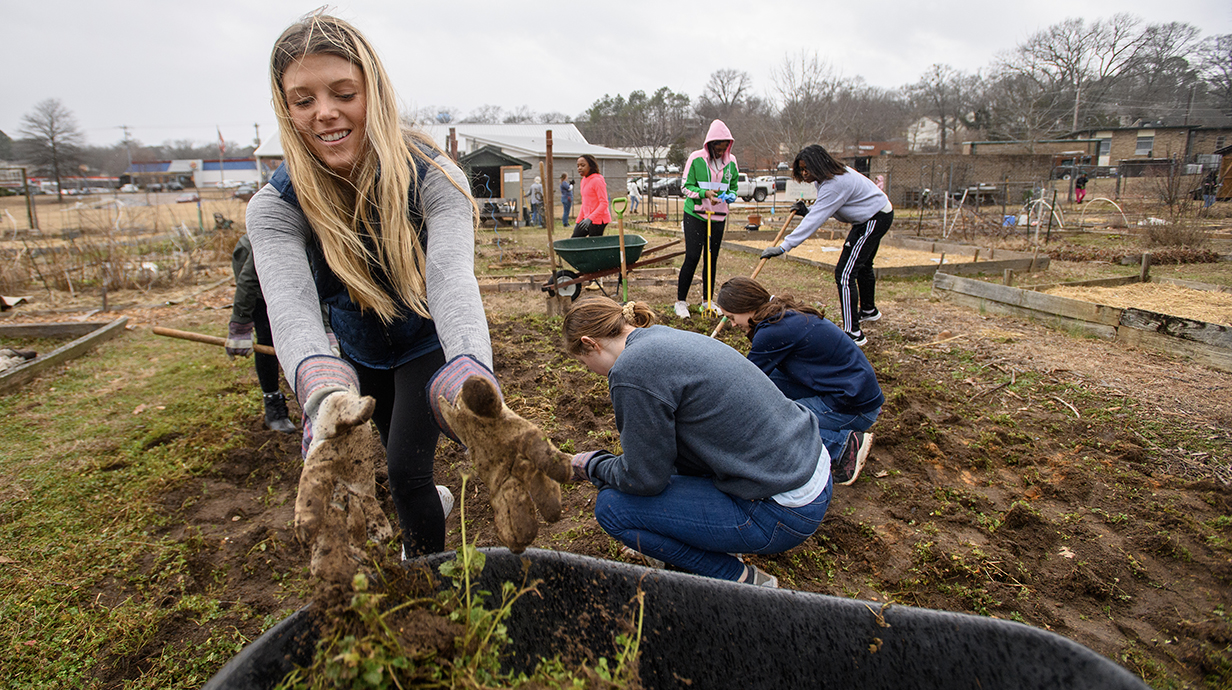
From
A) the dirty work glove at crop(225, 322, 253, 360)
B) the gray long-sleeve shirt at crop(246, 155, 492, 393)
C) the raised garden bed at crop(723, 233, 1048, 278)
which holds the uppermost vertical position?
the gray long-sleeve shirt at crop(246, 155, 492, 393)

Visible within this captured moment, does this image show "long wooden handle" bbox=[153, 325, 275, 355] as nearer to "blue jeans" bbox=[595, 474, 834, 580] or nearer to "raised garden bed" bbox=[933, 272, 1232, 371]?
"blue jeans" bbox=[595, 474, 834, 580]

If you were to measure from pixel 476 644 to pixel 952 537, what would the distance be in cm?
212

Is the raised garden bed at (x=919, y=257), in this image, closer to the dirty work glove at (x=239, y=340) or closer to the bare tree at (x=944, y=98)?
the dirty work glove at (x=239, y=340)

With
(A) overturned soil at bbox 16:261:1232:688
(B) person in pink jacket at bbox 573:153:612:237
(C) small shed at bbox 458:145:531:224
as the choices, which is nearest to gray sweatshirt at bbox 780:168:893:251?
(A) overturned soil at bbox 16:261:1232:688

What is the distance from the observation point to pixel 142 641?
78.9 inches

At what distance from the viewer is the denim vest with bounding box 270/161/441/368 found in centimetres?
156

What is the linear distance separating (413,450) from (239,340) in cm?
246

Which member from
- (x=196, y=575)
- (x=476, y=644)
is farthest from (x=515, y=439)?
(x=196, y=575)

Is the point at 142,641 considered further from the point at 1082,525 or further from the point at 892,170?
the point at 892,170

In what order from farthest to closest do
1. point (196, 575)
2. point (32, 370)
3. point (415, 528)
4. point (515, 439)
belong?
point (32, 370) < point (196, 575) < point (415, 528) < point (515, 439)

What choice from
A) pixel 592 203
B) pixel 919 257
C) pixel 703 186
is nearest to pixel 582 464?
pixel 703 186

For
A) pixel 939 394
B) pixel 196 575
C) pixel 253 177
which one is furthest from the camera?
pixel 253 177

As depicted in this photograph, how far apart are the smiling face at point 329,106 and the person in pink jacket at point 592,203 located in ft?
21.3

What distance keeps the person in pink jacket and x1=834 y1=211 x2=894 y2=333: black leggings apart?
3.68 meters
